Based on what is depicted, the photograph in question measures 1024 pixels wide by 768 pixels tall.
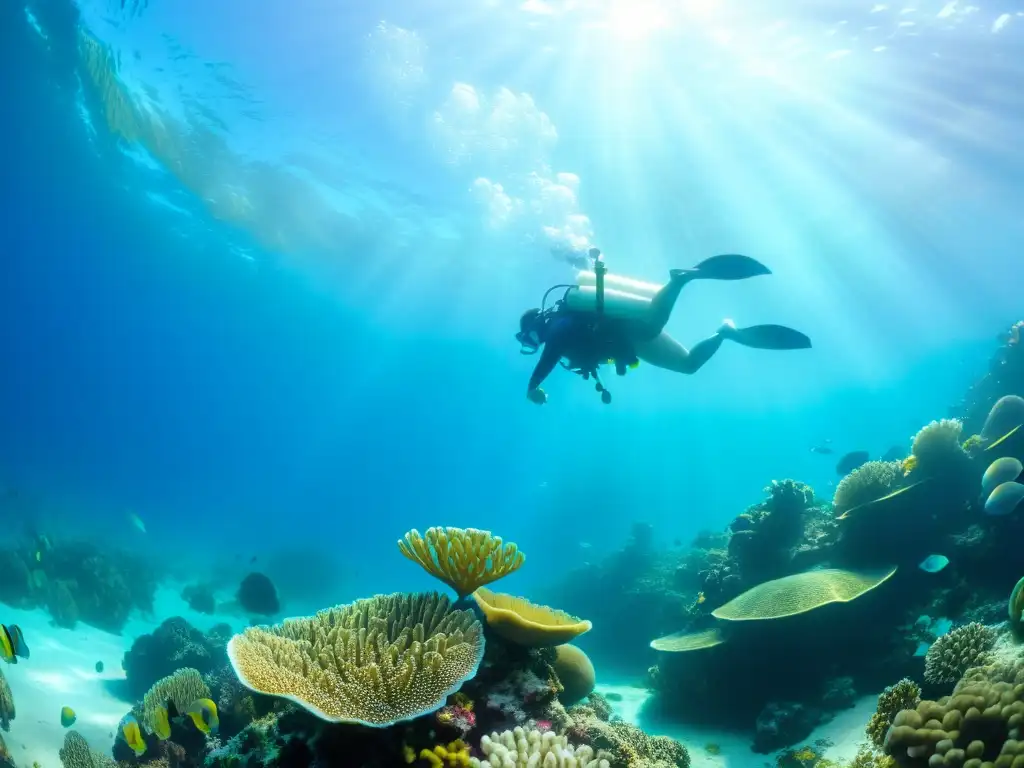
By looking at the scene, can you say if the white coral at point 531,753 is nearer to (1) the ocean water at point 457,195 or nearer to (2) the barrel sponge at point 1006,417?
(1) the ocean water at point 457,195

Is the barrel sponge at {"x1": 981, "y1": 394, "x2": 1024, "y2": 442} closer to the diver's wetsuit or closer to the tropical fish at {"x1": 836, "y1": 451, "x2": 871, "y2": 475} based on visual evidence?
the tropical fish at {"x1": 836, "y1": 451, "x2": 871, "y2": 475}

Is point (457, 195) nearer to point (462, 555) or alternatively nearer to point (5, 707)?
point (5, 707)

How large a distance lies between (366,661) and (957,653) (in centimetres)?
489

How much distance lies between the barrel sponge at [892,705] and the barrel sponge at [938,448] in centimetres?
506

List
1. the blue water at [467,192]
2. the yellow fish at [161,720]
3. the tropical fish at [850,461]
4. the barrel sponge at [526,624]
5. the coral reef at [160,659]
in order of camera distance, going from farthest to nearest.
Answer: the blue water at [467,192] < the tropical fish at [850,461] < the coral reef at [160,659] < the yellow fish at [161,720] < the barrel sponge at [526,624]

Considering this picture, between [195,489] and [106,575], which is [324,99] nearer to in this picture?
[106,575]

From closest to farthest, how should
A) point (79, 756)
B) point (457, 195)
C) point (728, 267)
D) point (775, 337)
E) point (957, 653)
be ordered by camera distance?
point (957, 653) < point (79, 756) < point (728, 267) < point (775, 337) < point (457, 195)

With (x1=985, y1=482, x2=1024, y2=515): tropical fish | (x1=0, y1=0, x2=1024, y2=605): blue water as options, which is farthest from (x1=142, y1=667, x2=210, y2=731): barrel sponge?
(x1=0, y1=0, x2=1024, y2=605): blue water

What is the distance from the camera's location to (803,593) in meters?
7.00

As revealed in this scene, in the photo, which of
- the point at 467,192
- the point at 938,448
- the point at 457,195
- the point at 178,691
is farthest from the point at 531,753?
the point at 457,195

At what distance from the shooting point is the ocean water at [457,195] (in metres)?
19.9

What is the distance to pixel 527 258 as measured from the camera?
115 ft

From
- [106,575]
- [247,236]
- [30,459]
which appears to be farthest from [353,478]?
[106,575]

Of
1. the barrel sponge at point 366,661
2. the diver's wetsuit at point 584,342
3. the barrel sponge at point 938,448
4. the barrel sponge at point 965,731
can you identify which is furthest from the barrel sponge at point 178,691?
the barrel sponge at point 938,448
